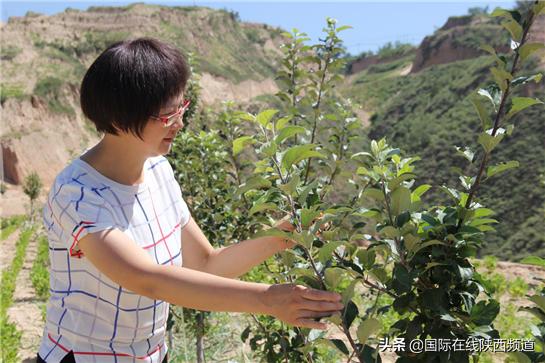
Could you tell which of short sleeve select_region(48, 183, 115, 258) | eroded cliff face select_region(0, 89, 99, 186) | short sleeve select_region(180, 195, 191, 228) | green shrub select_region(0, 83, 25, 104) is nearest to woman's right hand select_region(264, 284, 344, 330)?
short sleeve select_region(48, 183, 115, 258)

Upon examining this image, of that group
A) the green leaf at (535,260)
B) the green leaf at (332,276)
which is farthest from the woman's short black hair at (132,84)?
the green leaf at (535,260)

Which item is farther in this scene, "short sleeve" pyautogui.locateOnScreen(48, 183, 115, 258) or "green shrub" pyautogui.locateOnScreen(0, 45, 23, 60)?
"green shrub" pyautogui.locateOnScreen(0, 45, 23, 60)

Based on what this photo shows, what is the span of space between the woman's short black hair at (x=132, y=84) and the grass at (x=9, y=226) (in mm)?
16695

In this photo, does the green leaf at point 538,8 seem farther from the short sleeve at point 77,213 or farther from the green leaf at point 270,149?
the short sleeve at point 77,213

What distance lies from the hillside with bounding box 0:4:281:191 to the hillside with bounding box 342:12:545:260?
35.6 ft

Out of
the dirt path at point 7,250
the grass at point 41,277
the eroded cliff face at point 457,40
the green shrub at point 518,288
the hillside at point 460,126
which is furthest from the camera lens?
the eroded cliff face at point 457,40

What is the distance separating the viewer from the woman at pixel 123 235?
1323 mm

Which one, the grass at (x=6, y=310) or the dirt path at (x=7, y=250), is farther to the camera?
the dirt path at (x=7, y=250)

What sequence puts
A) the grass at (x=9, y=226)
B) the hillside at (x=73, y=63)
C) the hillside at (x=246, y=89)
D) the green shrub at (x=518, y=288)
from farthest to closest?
the hillside at (x=73, y=63) < the hillside at (x=246, y=89) < the grass at (x=9, y=226) < the green shrub at (x=518, y=288)

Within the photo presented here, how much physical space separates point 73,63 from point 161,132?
128 ft

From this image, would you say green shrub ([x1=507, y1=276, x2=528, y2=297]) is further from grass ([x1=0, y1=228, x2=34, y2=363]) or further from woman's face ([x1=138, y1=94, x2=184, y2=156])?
woman's face ([x1=138, y1=94, x2=184, y2=156])

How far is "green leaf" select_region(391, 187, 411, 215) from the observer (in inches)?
53.8

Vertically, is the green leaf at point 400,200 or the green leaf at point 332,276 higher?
the green leaf at point 400,200

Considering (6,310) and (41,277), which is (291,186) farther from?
(41,277)
